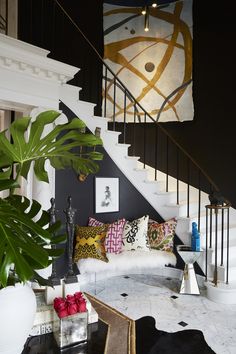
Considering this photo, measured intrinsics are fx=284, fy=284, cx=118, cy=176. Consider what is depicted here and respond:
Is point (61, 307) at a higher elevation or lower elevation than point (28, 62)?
lower

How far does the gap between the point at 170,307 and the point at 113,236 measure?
3.74 ft

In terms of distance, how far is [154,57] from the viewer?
17.8ft

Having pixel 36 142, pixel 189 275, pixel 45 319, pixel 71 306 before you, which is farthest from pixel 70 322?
pixel 189 275

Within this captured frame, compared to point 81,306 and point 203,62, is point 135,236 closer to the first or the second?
point 81,306

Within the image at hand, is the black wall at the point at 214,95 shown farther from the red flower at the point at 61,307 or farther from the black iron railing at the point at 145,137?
the red flower at the point at 61,307

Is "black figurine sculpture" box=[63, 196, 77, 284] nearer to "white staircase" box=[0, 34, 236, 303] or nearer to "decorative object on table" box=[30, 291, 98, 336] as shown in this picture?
"decorative object on table" box=[30, 291, 98, 336]

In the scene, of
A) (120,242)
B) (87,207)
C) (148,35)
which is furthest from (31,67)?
(148,35)

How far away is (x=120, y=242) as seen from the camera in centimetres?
384

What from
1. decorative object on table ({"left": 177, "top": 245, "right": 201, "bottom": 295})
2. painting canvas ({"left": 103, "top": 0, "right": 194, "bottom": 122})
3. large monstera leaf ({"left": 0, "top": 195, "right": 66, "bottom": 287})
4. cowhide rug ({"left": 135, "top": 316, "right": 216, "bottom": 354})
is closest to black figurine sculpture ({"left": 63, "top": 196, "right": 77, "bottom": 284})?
large monstera leaf ({"left": 0, "top": 195, "right": 66, "bottom": 287})

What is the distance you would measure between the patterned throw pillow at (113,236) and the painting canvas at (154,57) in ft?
7.74

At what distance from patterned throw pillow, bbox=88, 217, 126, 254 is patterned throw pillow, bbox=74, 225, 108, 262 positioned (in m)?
0.06

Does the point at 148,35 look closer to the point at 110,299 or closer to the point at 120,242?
the point at 120,242

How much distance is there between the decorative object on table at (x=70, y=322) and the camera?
4.38 feet

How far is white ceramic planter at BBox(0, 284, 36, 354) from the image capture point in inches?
41.8
